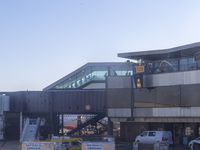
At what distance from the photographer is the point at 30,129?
4275cm

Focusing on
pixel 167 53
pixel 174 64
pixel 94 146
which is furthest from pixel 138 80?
pixel 94 146

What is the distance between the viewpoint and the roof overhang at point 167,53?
40.0 m

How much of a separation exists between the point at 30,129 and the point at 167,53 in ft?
67.9

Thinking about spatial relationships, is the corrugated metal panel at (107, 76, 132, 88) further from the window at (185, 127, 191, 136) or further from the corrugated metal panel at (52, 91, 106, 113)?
the window at (185, 127, 191, 136)

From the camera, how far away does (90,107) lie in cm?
4291

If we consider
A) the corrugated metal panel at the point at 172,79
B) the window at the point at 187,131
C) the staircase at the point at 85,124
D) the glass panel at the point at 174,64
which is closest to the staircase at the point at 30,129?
the staircase at the point at 85,124

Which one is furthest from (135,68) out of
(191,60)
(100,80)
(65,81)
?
(65,81)

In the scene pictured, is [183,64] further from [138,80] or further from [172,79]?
[138,80]

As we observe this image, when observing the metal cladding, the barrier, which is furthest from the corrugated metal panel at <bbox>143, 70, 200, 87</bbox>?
the metal cladding

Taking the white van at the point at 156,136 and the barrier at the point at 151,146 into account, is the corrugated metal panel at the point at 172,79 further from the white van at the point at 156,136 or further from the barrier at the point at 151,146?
the barrier at the point at 151,146

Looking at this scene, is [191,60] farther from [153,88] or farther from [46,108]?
[46,108]

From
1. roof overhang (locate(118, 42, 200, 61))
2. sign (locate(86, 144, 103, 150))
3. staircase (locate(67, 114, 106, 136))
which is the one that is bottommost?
staircase (locate(67, 114, 106, 136))

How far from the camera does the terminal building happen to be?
1335 inches

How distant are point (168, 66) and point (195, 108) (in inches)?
211
